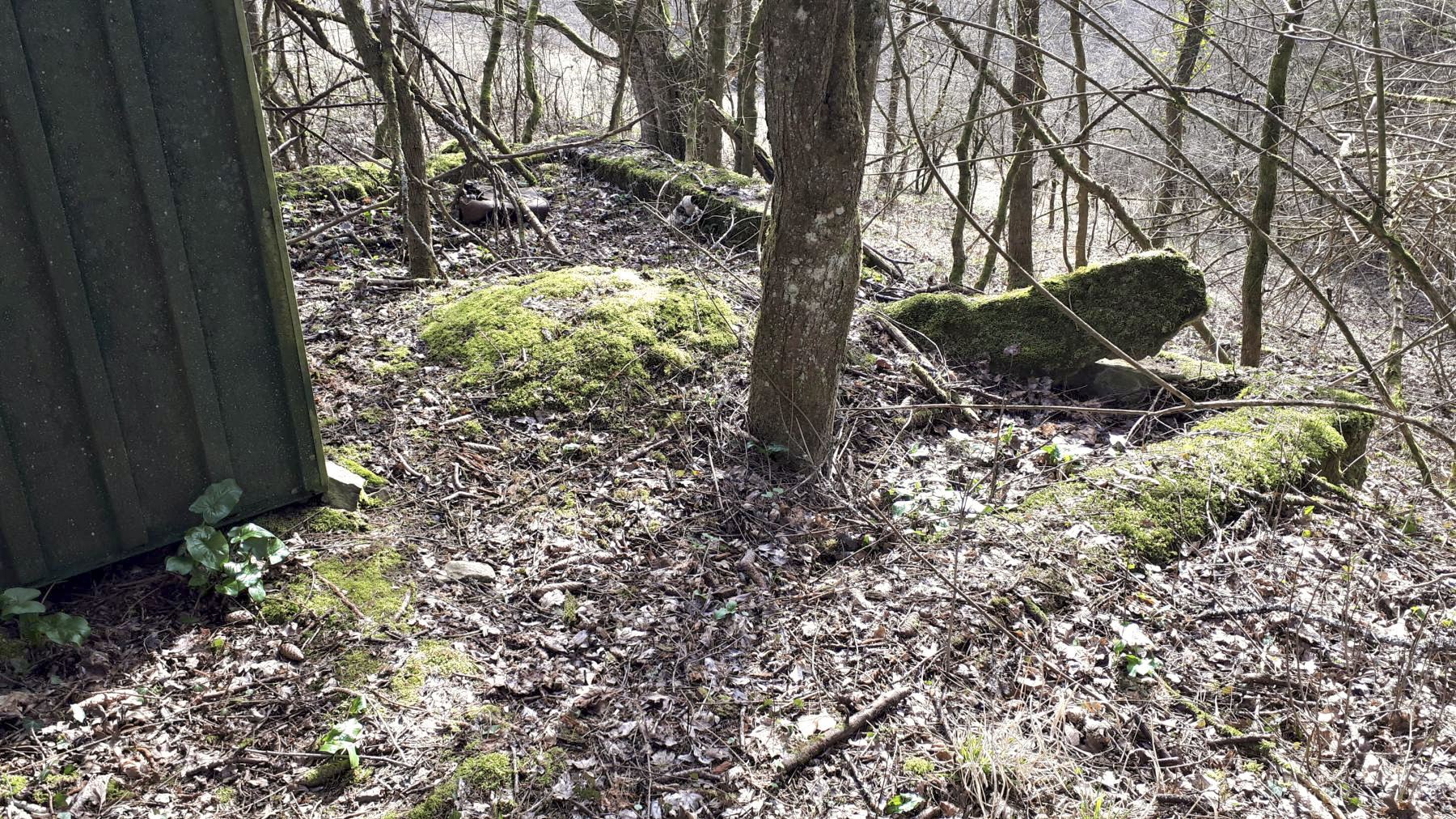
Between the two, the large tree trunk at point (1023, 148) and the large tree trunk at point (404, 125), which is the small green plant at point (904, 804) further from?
the large tree trunk at point (1023, 148)

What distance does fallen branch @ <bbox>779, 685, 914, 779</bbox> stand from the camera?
2.71 m

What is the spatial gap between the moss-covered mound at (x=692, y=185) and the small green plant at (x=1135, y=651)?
3.92 meters

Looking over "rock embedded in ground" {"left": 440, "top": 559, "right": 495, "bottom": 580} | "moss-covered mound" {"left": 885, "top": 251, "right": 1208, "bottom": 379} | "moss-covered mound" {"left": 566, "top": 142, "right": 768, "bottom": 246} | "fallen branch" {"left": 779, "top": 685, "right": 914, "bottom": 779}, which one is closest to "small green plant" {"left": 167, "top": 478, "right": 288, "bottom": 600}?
"rock embedded in ground" {"left": 440, "top": 559, "right": 495, "bottom": 580}

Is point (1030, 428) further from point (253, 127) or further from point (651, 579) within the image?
point (253, 127)

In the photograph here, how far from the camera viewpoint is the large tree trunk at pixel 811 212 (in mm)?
3418

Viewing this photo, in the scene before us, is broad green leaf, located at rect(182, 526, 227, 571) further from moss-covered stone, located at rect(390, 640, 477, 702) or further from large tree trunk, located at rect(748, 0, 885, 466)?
large tree trunk, located at rect(748, 0, 885, 466)

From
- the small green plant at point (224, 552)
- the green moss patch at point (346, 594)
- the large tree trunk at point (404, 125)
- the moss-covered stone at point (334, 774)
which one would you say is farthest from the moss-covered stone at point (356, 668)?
the large tree trunk at point (404, 125)

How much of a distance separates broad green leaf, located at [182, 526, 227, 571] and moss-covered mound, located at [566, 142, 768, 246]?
4.16m

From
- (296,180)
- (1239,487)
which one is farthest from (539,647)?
(296,180)

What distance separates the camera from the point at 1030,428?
488 centimetres

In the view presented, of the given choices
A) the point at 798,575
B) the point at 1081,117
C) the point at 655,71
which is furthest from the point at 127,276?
the point at 655,71

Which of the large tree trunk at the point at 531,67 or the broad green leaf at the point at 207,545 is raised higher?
the large tree trunk at the point at 531,67

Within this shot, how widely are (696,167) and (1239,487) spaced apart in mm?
5876

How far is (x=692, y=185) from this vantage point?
25.6 feet
